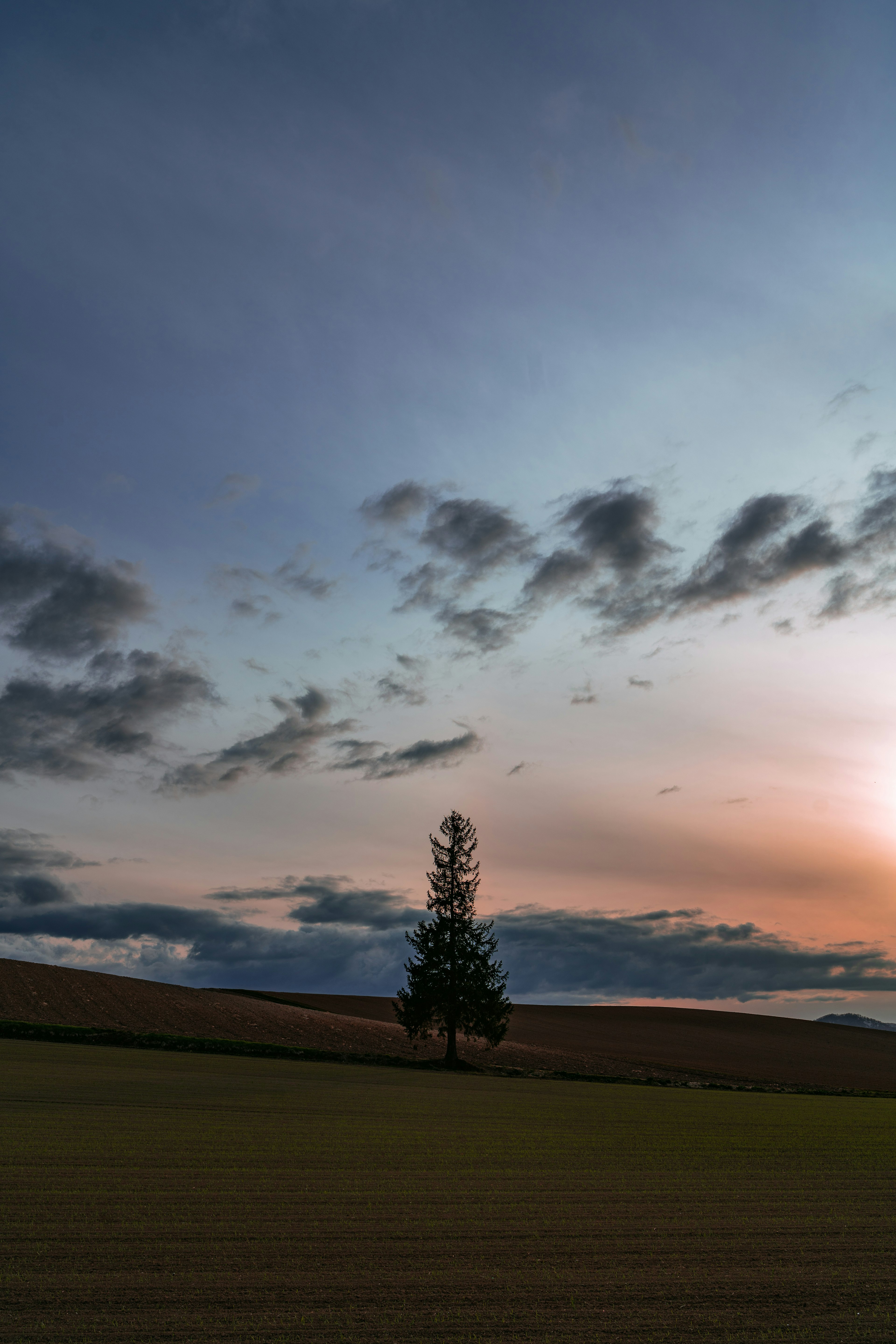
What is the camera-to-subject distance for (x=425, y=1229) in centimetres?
1140

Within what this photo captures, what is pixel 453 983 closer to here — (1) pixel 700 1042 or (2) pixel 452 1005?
(2) pixel 452 1005

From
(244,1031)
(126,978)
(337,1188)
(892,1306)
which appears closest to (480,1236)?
(337,1188)

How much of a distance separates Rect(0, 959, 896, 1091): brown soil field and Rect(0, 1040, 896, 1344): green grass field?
113ft

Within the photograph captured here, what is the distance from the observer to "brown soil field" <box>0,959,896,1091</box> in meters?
56.2

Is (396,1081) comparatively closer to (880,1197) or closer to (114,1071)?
(114,1071)

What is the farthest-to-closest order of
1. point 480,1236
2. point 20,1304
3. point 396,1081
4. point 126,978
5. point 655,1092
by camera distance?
point 126,978 < point 655,1092 < point 396,1081 < point 480,1236 < point 20,1304

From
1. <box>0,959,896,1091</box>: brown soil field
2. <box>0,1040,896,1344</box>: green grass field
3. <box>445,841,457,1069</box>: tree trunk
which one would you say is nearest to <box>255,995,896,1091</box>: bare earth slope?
<box>0,959,896,1091</box>: brown soil field

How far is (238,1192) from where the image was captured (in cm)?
1315

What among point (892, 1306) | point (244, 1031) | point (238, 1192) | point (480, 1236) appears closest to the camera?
point (892, 1306)

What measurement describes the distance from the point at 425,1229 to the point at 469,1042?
5628 centimetres

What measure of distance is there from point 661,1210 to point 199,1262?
709 cm

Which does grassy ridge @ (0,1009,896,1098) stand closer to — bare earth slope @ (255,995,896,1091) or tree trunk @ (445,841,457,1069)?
tree trunk @ (445,841,457,1069)

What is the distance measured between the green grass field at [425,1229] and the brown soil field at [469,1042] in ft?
113

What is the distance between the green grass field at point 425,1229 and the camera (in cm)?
808
